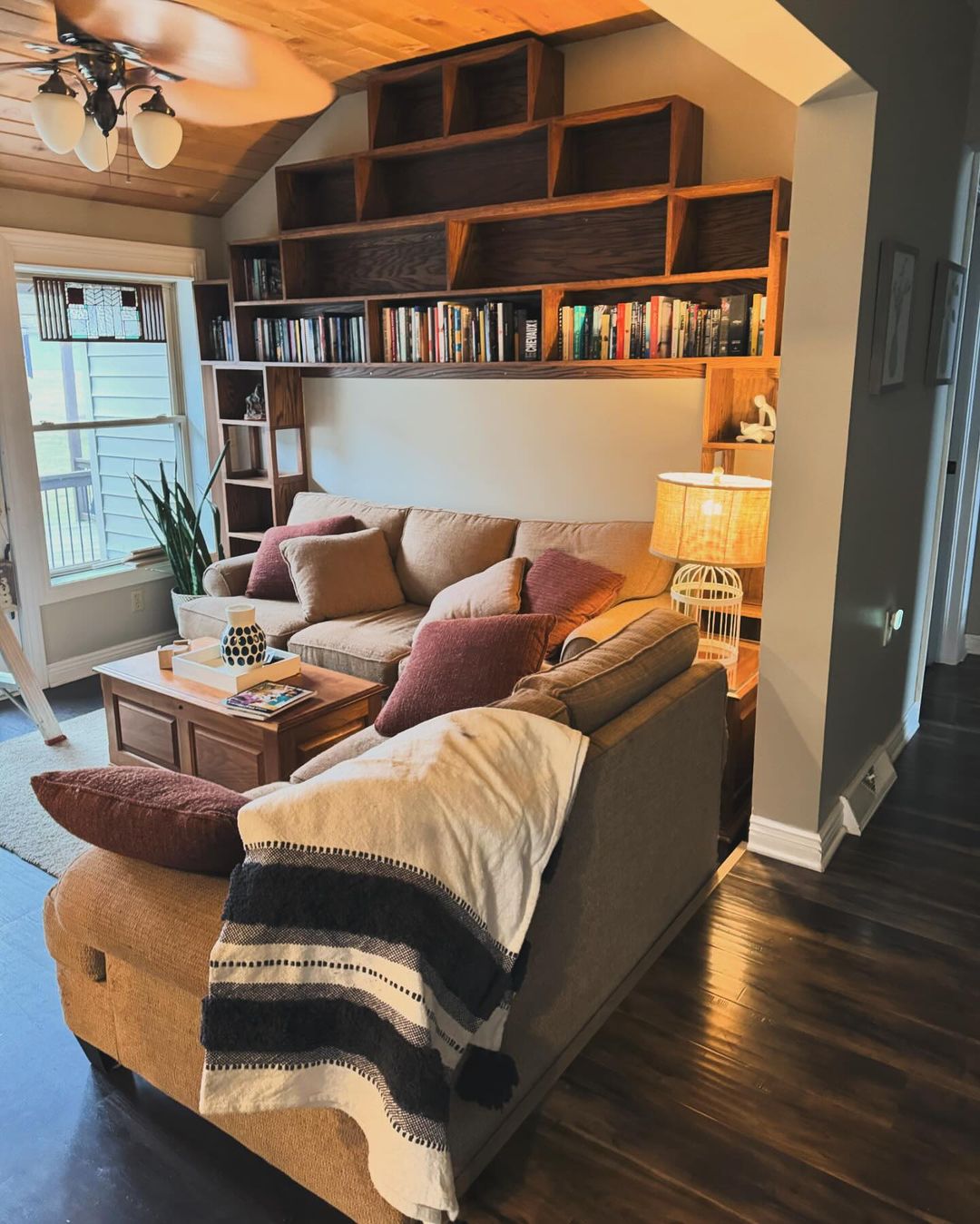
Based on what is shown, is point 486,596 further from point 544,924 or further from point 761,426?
point 544,924

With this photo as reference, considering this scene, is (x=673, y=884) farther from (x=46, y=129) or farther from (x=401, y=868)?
(x=46, y=129)

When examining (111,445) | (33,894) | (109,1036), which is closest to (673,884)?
(109,1036)

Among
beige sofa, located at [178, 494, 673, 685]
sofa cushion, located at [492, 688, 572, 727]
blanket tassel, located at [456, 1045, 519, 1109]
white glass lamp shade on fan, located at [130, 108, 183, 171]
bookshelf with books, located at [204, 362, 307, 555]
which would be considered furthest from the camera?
bookshelf with books, located at [204, 362, 307, 555]

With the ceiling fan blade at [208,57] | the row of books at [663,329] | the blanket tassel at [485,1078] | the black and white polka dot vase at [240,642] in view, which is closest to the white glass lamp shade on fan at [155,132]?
the ceiling fan blade at [208,57]

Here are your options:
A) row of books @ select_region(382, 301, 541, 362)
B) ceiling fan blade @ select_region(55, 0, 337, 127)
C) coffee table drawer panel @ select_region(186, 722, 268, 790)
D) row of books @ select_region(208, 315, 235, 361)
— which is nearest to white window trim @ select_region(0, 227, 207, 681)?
row of books @ select_region(208, 315, 235, 361)

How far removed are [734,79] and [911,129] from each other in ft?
3.51

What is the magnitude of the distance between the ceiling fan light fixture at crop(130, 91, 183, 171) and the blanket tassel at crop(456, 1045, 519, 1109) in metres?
2.31

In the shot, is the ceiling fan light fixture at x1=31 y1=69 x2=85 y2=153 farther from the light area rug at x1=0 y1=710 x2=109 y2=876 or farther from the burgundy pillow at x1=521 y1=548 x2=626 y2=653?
the burgundy pillow at x1=521 y1=548 x2=626 y2=653

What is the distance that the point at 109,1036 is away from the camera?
198 centimetres

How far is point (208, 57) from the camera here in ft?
7.75

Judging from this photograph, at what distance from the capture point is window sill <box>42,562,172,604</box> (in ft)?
15.7

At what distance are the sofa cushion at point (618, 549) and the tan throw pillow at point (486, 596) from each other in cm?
22

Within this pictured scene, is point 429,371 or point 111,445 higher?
point 429,371

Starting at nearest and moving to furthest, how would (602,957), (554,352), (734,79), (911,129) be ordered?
(602,957)
(911,129)
(734,79)
(554,352)
